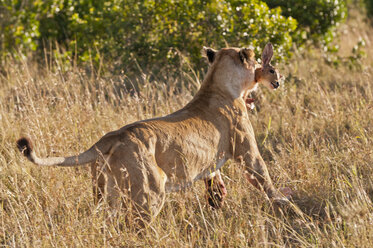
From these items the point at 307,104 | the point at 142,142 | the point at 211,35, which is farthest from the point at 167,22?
the point at 142,142

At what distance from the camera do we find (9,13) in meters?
9.43

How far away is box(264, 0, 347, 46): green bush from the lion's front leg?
438 cm

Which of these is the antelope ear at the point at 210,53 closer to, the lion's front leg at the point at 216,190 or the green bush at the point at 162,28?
the lion's front leg at the point at 216,190

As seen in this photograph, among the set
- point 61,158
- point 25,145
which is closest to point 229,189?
point 61,158

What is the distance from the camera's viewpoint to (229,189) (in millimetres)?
4637

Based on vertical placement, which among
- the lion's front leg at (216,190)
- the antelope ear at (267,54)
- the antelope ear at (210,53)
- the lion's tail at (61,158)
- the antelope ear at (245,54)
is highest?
the antelope ear at (210,53)

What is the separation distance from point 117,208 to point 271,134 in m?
3.03

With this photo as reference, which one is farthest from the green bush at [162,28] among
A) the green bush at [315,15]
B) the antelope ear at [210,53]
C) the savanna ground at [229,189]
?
the antelope ear at [210,53]

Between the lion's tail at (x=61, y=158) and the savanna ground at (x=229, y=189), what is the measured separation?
1.12 feet

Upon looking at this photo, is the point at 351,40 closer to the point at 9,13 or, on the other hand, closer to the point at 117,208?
the point at 9,13

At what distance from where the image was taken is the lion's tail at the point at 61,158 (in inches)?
126

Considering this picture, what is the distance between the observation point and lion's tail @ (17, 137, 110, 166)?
3206 millimetres

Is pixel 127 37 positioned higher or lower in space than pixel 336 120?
higher

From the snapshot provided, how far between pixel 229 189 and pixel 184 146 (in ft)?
3.13
